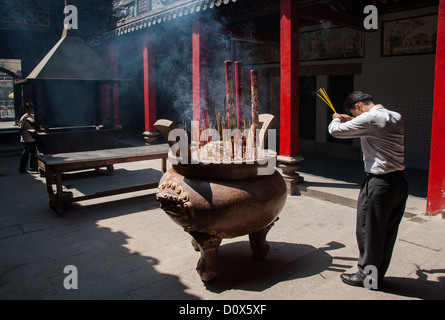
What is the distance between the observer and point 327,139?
981 centimetres

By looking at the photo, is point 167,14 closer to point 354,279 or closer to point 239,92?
point 239,92

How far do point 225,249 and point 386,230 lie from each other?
1.85 meters

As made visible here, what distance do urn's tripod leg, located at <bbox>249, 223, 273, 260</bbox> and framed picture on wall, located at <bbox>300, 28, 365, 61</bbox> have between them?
6.37 meters

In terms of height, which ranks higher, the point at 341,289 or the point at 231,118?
the point at 231,118

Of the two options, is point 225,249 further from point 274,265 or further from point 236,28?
point 236,28

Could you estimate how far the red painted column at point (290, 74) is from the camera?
21.2ft

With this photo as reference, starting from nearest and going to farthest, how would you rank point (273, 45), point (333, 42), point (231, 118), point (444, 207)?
point (231, 118) → point (444, 207) → point (333, 42) → point (273, 45)

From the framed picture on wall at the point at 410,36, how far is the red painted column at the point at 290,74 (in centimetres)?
283

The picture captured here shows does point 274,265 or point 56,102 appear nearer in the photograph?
point 274,265

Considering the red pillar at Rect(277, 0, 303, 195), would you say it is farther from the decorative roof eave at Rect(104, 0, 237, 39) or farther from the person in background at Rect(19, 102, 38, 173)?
the person in background at Rect(19, 102, 38, 173)

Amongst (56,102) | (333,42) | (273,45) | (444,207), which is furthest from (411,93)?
(56,102)

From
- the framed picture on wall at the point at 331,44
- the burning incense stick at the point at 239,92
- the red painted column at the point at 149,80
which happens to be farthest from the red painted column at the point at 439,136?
the red painted column at the point at 149,80

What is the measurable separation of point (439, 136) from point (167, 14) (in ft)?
21.6

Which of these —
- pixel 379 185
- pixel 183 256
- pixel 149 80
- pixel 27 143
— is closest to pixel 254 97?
pixel 379 185
